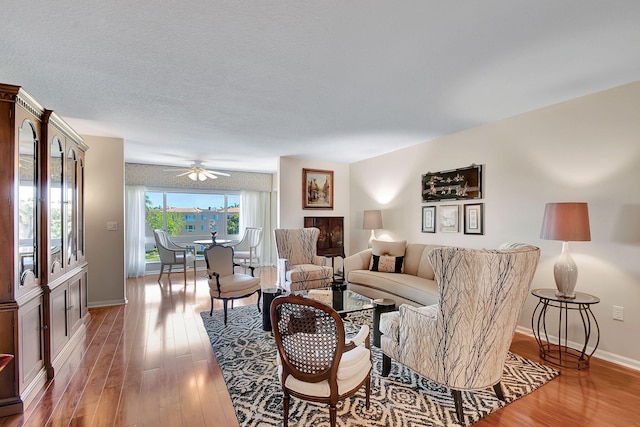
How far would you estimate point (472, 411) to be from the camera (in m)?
2.06

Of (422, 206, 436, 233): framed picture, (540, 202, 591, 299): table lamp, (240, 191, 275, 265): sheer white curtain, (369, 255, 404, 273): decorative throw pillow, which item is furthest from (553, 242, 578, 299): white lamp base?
(240, 191, 275, 265): sheer white curtain

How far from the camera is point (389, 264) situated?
449 cm

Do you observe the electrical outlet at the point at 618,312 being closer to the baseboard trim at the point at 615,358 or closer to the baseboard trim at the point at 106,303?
the baseboard trim at the point at 615,358

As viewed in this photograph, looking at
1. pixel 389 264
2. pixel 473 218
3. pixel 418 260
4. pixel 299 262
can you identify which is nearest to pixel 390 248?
pixel 389 264

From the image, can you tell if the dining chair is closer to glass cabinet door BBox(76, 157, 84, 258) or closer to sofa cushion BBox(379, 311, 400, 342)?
glass cabinet door BBox(76, 157, 84, 258)

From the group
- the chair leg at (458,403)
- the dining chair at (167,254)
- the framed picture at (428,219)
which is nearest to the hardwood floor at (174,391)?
the chair leg at (458,403)

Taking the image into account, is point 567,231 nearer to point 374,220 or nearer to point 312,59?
point 312,59

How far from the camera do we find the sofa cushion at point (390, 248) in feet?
15.1

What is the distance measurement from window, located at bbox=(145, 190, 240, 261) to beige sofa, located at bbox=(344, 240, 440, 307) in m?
4.22

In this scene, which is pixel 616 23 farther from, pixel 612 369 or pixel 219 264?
pixel 219 264

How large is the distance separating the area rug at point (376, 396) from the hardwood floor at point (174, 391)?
9 cm

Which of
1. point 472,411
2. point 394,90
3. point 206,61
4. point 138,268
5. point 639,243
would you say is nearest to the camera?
point 472,411

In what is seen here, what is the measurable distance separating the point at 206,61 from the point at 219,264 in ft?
8.55

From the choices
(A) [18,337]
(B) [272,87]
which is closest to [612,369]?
(B) [272,87]
